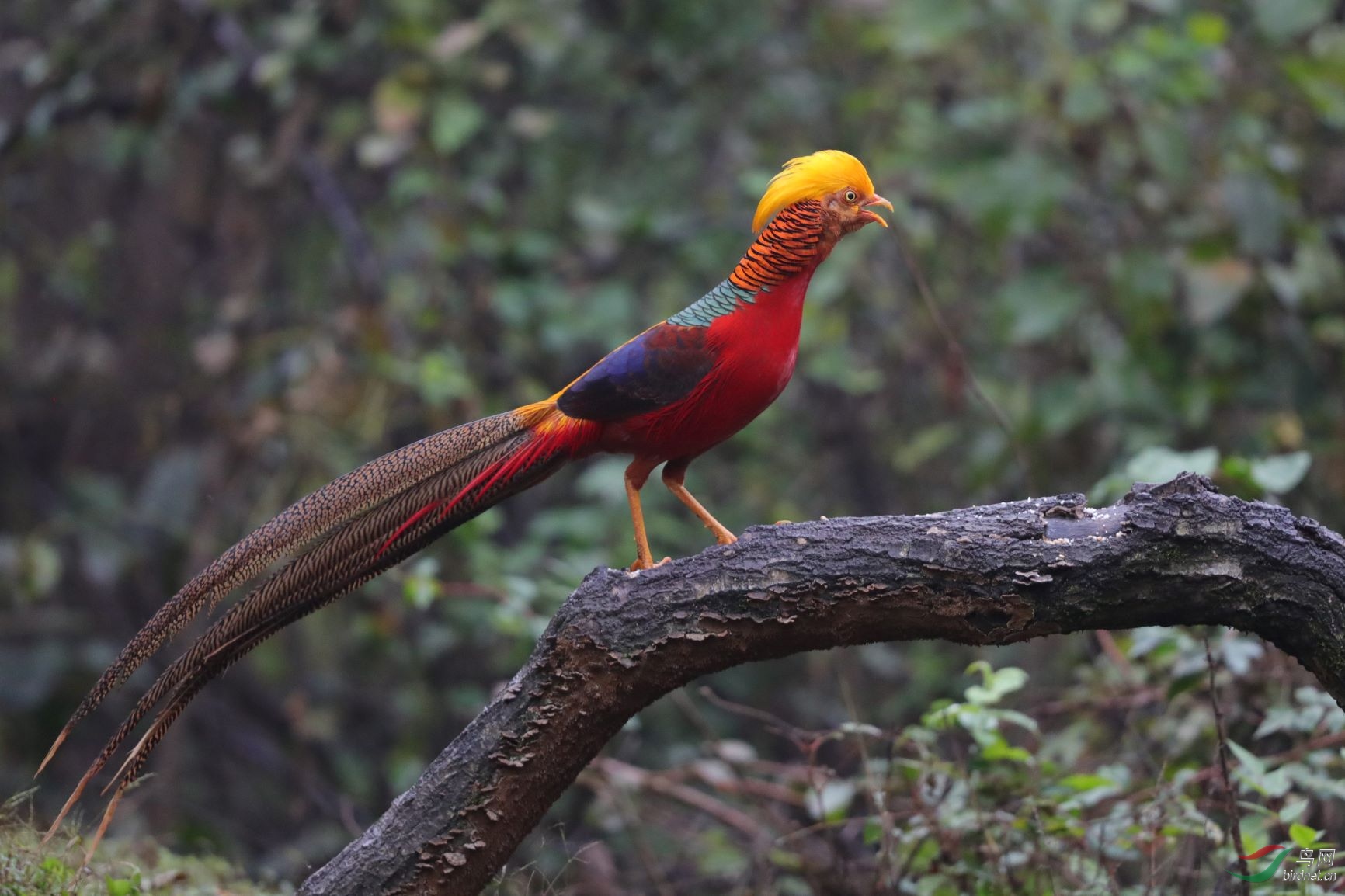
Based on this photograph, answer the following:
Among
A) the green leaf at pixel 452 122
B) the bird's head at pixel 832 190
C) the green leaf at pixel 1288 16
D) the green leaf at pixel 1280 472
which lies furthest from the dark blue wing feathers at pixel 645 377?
the green leaf at pixel 1288 16

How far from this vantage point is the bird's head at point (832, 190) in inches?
124

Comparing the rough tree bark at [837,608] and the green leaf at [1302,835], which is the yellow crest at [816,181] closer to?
the rough tree bark at [837,608]

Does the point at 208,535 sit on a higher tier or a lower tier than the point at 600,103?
lower

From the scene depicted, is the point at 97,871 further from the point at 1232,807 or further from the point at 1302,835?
the point at 1302,835

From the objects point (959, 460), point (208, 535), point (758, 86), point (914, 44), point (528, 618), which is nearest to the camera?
point (528, 618)

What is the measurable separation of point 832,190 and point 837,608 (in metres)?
1.05

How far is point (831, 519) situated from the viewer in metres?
2.84

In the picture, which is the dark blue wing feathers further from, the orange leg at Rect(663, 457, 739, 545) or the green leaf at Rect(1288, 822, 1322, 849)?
the green leaf at Rect(1288, 822, 1322, 849)

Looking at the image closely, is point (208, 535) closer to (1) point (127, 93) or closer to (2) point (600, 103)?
(1) point (127, 93)

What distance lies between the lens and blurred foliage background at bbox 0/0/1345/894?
550 centimetres

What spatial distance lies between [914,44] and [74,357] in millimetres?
4857

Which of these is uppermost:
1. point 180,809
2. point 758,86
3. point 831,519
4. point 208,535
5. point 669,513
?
point 758,86

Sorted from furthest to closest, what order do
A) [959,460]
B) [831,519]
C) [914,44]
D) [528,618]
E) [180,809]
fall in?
[959,460], [180,809], [914,44], [528,618], [831,519]

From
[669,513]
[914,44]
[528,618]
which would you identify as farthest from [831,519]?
[669,513]
